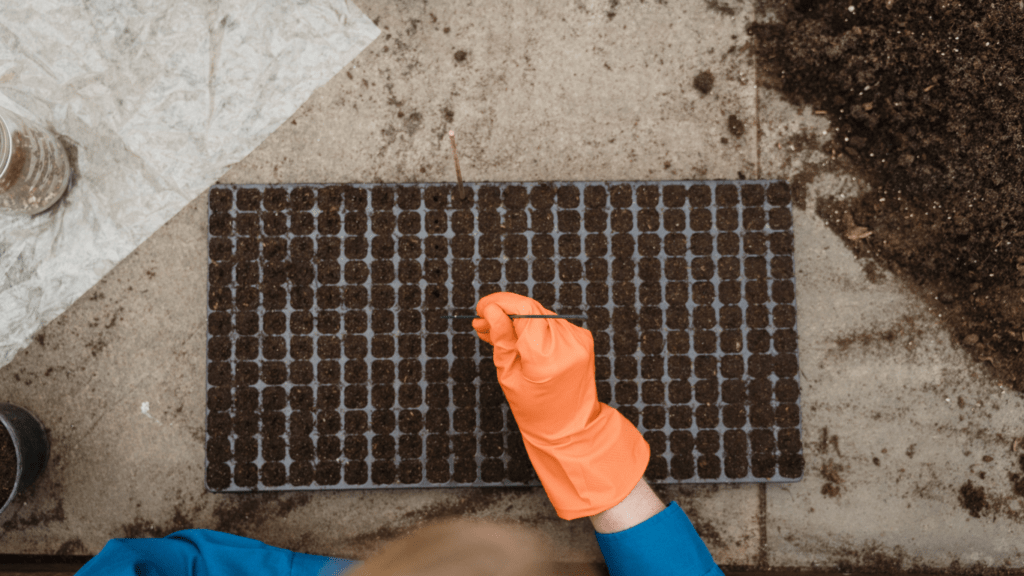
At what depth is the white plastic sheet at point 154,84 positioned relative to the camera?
7.01 feet

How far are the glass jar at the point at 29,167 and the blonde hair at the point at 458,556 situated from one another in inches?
74.8

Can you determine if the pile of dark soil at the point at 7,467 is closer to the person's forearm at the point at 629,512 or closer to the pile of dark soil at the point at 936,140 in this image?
the person's forearm at the point at 629,512

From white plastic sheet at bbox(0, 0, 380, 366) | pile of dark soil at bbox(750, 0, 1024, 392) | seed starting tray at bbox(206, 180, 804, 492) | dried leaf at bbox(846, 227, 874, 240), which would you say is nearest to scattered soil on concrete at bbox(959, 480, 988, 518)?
pile of dark soil at bbox(750, 0, 1024, 392)

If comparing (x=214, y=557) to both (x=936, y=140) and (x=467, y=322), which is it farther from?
(x=936, y=140)

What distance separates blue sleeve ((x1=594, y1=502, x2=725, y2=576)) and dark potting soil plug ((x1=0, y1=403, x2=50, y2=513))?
2000mm

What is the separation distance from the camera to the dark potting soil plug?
6.30ft

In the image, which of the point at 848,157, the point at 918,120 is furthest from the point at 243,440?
the point at 918,120

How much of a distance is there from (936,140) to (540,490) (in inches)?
76.0

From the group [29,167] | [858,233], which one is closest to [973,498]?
[858,233]

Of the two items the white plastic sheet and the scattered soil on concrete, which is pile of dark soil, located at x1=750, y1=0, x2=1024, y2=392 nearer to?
the scattered soil on concrete

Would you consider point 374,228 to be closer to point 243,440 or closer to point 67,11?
point 243,440

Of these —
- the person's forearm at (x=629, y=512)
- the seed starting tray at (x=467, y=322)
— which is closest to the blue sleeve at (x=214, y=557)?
the seed starting tray at (x=467, y=322)

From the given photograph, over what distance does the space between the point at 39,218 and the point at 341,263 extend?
1.18 meters

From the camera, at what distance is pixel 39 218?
6.95ft
